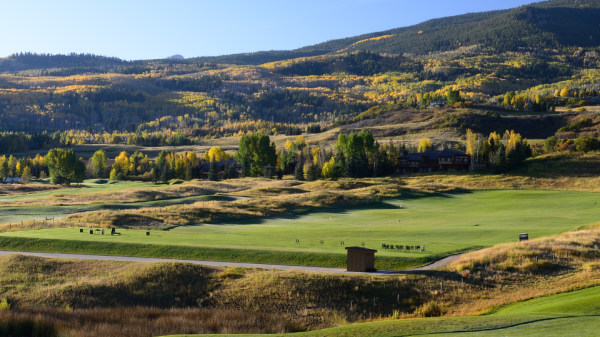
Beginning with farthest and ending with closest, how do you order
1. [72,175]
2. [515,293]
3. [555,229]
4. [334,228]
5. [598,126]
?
[598,126], [72,175], [334,228], [555,229], [515,293]

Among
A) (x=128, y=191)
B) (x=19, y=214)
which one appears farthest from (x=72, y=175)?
(x=19, y=214)

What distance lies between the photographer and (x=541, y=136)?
606 ft

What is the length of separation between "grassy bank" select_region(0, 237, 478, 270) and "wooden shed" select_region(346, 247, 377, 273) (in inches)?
71.2

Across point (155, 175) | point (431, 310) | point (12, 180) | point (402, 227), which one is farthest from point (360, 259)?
point (12, 180)

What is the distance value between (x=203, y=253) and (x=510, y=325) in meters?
25.2

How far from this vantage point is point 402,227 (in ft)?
182

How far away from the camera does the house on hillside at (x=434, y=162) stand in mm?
127500

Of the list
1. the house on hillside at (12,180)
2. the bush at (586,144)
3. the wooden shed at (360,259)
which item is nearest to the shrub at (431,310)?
the wooden shed at (360,259)

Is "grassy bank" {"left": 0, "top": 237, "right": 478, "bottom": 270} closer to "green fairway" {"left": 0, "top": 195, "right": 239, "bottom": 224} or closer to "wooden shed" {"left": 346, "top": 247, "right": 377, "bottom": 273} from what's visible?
"wooden shed" {"left": 346, "top": 247, "right": 377, "bottom": 273}

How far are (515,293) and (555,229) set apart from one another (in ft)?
76.6

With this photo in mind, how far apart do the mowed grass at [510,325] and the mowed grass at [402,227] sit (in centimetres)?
1620

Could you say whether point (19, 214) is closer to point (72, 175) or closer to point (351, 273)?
point (351, 273)

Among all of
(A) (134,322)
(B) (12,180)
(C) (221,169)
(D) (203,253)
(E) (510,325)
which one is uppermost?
(E) (510,325)

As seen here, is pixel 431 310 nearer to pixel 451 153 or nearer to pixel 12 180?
pixel 451 153
